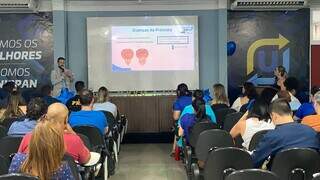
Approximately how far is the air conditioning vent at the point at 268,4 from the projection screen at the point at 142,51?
2.96ft

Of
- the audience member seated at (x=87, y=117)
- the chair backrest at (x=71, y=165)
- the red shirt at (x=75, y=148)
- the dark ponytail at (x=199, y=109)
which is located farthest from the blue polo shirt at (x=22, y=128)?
the dark ponytail at (x=199, y=109)

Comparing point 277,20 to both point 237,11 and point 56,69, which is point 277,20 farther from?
point 56,69

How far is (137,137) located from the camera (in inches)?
381

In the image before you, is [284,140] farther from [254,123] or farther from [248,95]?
[248,95]

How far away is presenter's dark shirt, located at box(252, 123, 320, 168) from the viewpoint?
365 cm

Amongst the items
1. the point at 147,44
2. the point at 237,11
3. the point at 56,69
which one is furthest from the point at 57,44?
the point at 237,11

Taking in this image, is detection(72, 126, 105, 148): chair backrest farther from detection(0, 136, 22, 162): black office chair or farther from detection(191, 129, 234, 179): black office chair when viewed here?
detection(191, 129, 234, 179): black office chair

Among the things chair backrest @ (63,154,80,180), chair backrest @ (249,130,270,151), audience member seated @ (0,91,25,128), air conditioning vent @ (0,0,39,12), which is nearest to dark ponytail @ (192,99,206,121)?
chair backrest @ (249,130,270,151)

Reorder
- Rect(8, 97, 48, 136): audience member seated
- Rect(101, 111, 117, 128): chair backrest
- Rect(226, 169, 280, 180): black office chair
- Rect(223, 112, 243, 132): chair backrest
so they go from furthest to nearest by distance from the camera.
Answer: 1. Rect(101, 111, 117, 128): chair backrest
2. Rect(223, 112, 243, 132): chair backrest
3. Rect(8, 97, 48, 136): audience member seated
4. Rect(226, 169, 280, 180): black office chair

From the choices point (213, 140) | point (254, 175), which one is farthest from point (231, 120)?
point (254, 175)

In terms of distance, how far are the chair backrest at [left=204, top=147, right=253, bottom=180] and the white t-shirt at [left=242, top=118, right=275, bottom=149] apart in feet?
3.27

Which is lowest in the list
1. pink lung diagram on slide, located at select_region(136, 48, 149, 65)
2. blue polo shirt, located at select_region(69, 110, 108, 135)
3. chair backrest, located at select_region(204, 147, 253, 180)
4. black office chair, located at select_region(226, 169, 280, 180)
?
chair backrest, located at select_region(204, 147, 253, 180)

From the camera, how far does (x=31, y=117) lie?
4590 mm

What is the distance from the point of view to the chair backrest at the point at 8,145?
13.8 ft
